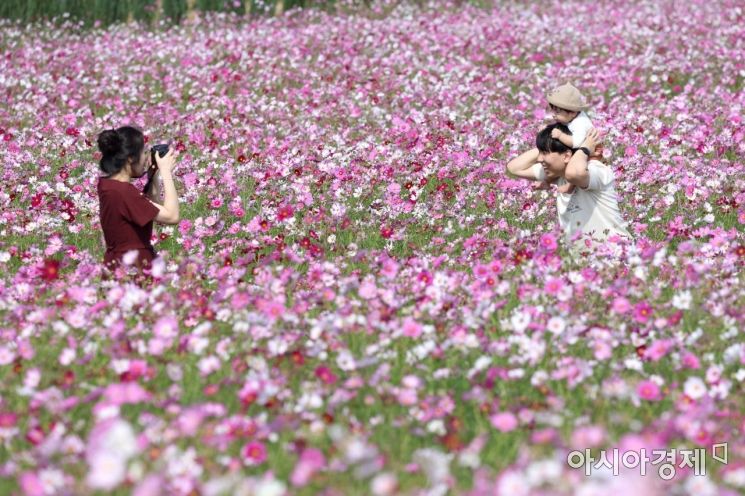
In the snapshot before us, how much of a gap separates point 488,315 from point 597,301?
705mm

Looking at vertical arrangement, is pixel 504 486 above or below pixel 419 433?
→ above

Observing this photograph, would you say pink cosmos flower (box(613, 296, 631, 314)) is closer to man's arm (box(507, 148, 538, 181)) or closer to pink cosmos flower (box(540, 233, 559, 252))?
pink cosmos flower (box(540, 233, 559, 252))

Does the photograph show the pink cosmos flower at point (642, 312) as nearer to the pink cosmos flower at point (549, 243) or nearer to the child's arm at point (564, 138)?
the pink cosmos flower at point (549, 243)

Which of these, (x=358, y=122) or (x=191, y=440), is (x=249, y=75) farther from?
(x=191, y=440)

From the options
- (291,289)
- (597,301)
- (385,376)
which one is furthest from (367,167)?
(385,376)

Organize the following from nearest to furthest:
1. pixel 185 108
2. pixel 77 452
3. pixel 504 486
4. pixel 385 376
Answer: pixel 504 486 → pixel 77 452 → pixel 385 376 → pixel 185 108

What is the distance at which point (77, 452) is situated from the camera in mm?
3488

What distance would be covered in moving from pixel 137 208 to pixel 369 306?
193cm

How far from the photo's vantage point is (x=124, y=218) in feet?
19.6

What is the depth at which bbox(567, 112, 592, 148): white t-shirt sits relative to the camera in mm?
6398

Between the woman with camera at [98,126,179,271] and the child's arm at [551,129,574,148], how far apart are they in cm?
271

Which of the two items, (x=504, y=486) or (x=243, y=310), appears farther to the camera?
(x=243, y=310)

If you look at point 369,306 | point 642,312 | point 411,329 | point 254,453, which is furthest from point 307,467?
point 642,312

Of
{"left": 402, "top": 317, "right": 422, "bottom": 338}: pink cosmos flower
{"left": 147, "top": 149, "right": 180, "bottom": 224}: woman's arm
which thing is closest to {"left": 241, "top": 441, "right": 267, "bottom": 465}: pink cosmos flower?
{"left": 402, "top": 317, "right": 422, "bottom": 338}: pink cosmos flower
